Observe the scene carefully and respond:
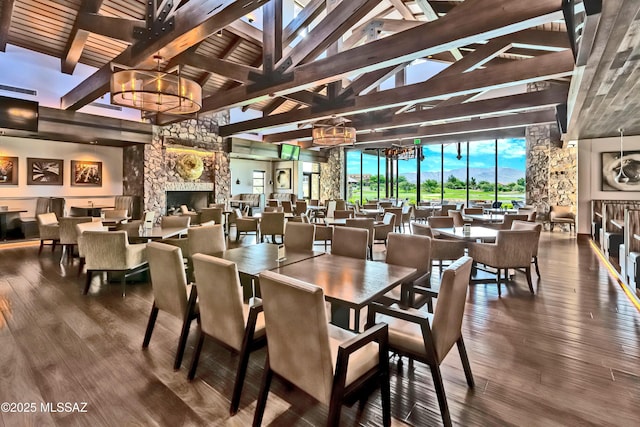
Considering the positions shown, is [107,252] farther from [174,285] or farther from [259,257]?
[259,257]

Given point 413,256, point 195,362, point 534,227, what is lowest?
point 195,362

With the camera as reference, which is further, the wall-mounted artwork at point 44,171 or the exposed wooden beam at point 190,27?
the wall-mounted artwork at point 44,171

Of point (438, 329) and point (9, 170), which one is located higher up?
point (9, 170)

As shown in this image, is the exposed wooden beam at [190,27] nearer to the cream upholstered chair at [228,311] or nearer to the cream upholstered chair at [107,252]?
the cream upholstered chair at [107,252]

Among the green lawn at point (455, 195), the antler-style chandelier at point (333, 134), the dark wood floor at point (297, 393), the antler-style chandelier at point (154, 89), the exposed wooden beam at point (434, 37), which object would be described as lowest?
the dark wood floor at point (297, 393)

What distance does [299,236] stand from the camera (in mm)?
3799

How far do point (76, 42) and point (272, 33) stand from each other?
3998 millimetres

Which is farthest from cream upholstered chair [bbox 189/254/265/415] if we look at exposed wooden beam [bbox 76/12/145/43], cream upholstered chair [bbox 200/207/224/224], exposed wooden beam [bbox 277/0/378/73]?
cream upholstered chair [bbox 200/207/224/224]

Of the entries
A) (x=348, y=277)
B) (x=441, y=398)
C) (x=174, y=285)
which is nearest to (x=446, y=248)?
(x=348, y=277)

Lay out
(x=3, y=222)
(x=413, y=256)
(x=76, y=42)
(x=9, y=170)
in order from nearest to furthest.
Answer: (x=413, y=256) → (x=76, y=42) → (x=3, y=222) → (x=9, y=170)

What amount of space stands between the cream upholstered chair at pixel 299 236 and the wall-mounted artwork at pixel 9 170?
8.13 m

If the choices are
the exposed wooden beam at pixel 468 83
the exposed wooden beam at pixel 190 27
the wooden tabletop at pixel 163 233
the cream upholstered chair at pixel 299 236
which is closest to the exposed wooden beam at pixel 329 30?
the exposed wooden beam at pixel 190 27

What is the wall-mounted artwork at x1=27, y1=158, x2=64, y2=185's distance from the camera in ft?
26.3

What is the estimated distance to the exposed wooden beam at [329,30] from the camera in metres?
4.44
